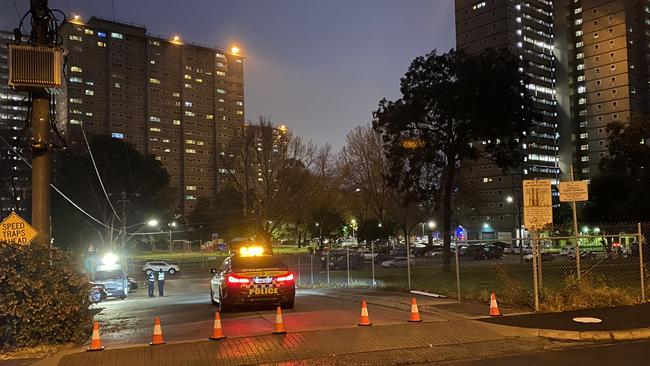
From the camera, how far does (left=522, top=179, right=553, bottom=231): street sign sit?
45.9ft

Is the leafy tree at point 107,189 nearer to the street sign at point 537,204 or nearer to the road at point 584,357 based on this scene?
the street sign at point 537,204

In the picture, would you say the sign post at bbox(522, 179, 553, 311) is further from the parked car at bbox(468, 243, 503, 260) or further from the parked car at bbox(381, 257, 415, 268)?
the parked car at bbox(468, 243, 503, 260)

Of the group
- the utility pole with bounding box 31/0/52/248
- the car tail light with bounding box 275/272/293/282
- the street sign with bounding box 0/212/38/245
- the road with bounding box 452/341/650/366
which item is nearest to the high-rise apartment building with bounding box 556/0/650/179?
the car tail light with bounding box 275/272/293/282

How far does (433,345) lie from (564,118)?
142 meters

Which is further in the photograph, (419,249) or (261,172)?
(419,249)

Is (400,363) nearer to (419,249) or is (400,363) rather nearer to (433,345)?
(433,345)

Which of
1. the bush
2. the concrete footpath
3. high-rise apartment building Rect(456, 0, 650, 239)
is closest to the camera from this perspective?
the concrete footpath

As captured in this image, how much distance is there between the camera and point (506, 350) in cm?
988

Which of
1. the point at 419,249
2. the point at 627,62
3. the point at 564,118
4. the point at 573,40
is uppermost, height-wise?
the point at 573,40

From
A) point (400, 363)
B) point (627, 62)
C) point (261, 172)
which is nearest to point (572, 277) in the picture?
point (400, 363)

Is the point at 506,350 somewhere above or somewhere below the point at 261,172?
below

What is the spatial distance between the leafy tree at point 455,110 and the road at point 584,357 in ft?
70.7

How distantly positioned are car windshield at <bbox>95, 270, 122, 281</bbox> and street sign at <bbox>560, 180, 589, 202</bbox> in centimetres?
2559

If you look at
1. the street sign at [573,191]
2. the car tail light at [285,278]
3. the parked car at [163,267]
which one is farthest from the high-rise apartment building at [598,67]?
the car tail light at [285,278]
